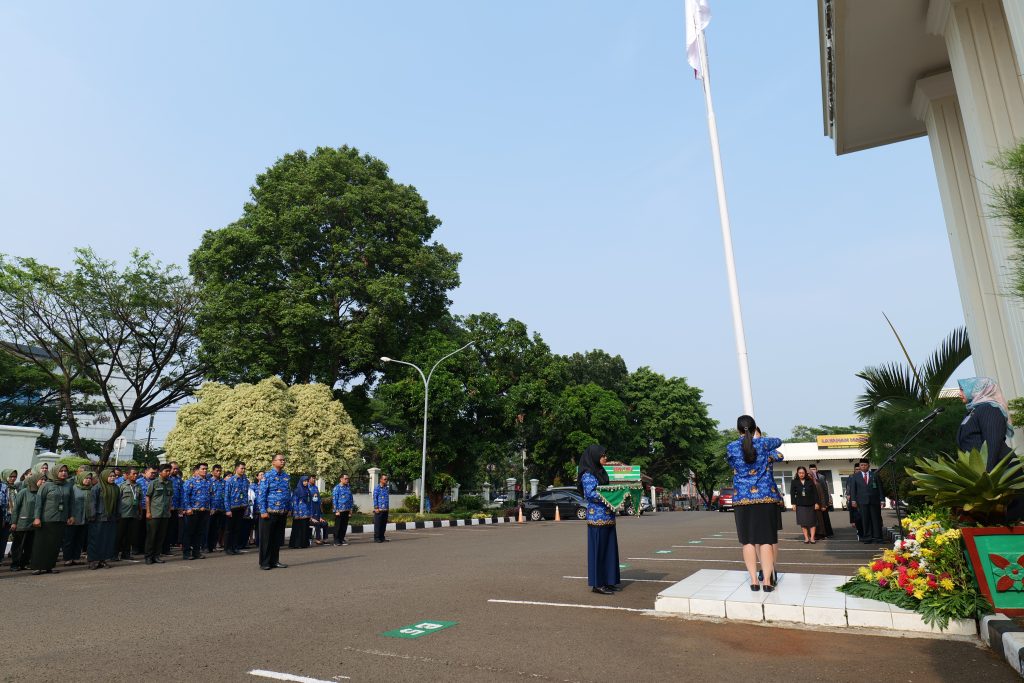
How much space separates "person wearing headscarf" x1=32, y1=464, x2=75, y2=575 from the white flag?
12495 millimetres

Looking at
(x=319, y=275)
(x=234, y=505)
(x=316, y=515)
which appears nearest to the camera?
(x=234, y=505)

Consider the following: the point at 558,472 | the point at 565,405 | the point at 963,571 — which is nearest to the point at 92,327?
the point at 565,405

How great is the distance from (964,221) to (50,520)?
1495 cm

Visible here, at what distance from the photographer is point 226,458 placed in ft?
75.7

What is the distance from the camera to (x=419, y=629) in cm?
552

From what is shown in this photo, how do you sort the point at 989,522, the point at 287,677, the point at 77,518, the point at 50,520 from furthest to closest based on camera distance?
the point at 77,518
the point at 50,520
the point at 989,522
the point at 287,677

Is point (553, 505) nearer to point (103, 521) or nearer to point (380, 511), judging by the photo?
point (380, 511)

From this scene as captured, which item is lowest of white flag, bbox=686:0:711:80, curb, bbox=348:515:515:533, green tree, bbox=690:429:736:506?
curb, bbox=348:515:515:533

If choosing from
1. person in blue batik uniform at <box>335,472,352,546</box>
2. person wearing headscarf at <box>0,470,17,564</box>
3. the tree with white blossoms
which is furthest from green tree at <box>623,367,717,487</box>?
person wearing headscarf at <box>0,470,17,564</box>

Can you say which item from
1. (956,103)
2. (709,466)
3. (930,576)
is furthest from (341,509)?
(709,466)

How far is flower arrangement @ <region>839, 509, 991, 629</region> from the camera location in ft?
16.5

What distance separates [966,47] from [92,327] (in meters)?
30.8

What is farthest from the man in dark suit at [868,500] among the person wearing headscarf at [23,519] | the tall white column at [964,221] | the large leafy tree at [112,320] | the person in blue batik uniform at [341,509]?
A: the large leafy tree at [112,320]

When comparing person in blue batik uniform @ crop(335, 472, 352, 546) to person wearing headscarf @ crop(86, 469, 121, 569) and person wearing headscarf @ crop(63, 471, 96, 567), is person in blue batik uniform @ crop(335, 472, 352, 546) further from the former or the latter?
person wearing headscarf @ crop(63, 471, 96, 567)
